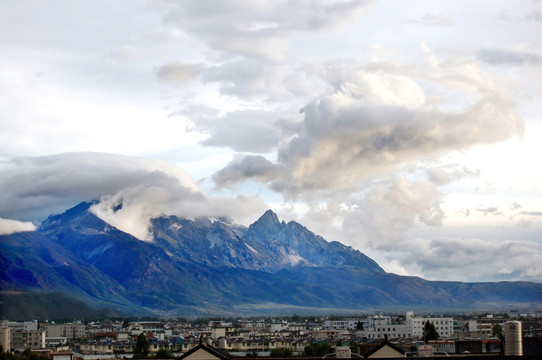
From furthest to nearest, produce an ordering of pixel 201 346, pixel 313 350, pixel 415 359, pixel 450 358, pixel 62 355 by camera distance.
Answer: pixel 313 350
pixel 62 355
pixel 450 358
pixel 415 359
pixel 201 346

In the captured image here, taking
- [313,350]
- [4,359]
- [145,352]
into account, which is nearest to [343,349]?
[4,359]

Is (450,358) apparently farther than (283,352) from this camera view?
No

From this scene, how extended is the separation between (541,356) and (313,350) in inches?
4636

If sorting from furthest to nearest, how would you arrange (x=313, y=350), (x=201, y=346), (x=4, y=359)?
(x=313, y=350)
(x=4, y=359)
(x=201, y=346)

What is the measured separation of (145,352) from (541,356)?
135 m

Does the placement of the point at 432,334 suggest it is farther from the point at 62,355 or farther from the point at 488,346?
the point at 62,355

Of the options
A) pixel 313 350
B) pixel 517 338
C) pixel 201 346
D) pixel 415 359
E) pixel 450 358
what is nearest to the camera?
pixel 201 346

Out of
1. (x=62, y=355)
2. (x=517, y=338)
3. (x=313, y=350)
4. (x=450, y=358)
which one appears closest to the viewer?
(x=517, y=338)

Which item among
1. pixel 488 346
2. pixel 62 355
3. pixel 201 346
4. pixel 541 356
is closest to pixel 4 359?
pixel 62 355

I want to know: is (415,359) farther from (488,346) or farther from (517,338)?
(488,346)

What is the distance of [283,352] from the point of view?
19925 centimetres

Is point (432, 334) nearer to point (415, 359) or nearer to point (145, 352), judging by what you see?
point (145, 352)

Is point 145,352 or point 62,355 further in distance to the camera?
point 145,352

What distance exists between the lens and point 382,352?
78.2 m
